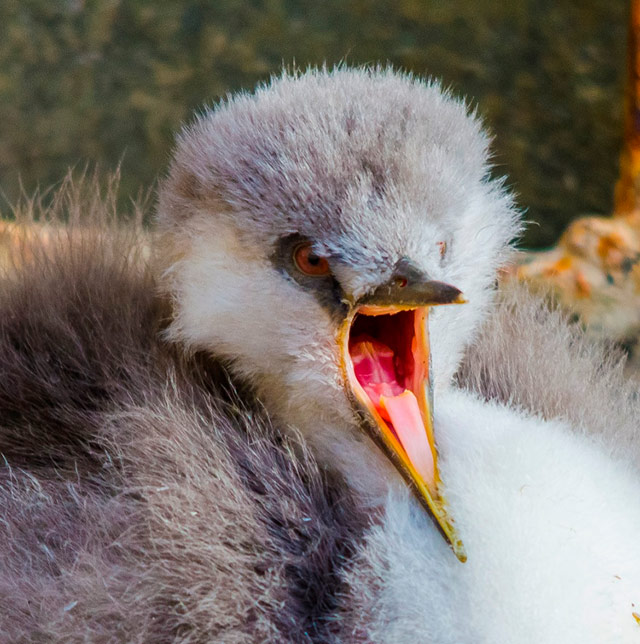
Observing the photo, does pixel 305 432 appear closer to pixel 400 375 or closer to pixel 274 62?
pixel 400 375

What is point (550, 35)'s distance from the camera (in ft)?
5.11

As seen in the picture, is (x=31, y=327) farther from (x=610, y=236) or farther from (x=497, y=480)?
(x=610, y=236)

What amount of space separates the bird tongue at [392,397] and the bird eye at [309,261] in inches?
2.8

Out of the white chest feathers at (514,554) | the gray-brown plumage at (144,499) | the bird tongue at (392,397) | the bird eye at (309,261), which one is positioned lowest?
the gray-brown plumage at (144,499)

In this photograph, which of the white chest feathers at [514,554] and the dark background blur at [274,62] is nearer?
Result: the white chest feathers at [514,554]

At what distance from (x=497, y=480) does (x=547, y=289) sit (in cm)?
42

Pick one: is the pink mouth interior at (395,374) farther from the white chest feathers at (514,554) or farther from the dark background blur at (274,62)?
the dark background blur at (274,62)

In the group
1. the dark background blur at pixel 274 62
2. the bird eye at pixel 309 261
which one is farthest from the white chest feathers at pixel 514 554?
the dark background blur at pixel 274 62

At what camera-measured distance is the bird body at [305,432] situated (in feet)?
2.20

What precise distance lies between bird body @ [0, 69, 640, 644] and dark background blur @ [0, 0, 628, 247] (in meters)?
0.76

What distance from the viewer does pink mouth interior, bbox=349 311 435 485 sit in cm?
71

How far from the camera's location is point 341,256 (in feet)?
2.31

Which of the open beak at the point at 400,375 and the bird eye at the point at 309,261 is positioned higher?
the bird eye at the point at 309,261

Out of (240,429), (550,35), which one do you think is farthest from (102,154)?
(240,429)
